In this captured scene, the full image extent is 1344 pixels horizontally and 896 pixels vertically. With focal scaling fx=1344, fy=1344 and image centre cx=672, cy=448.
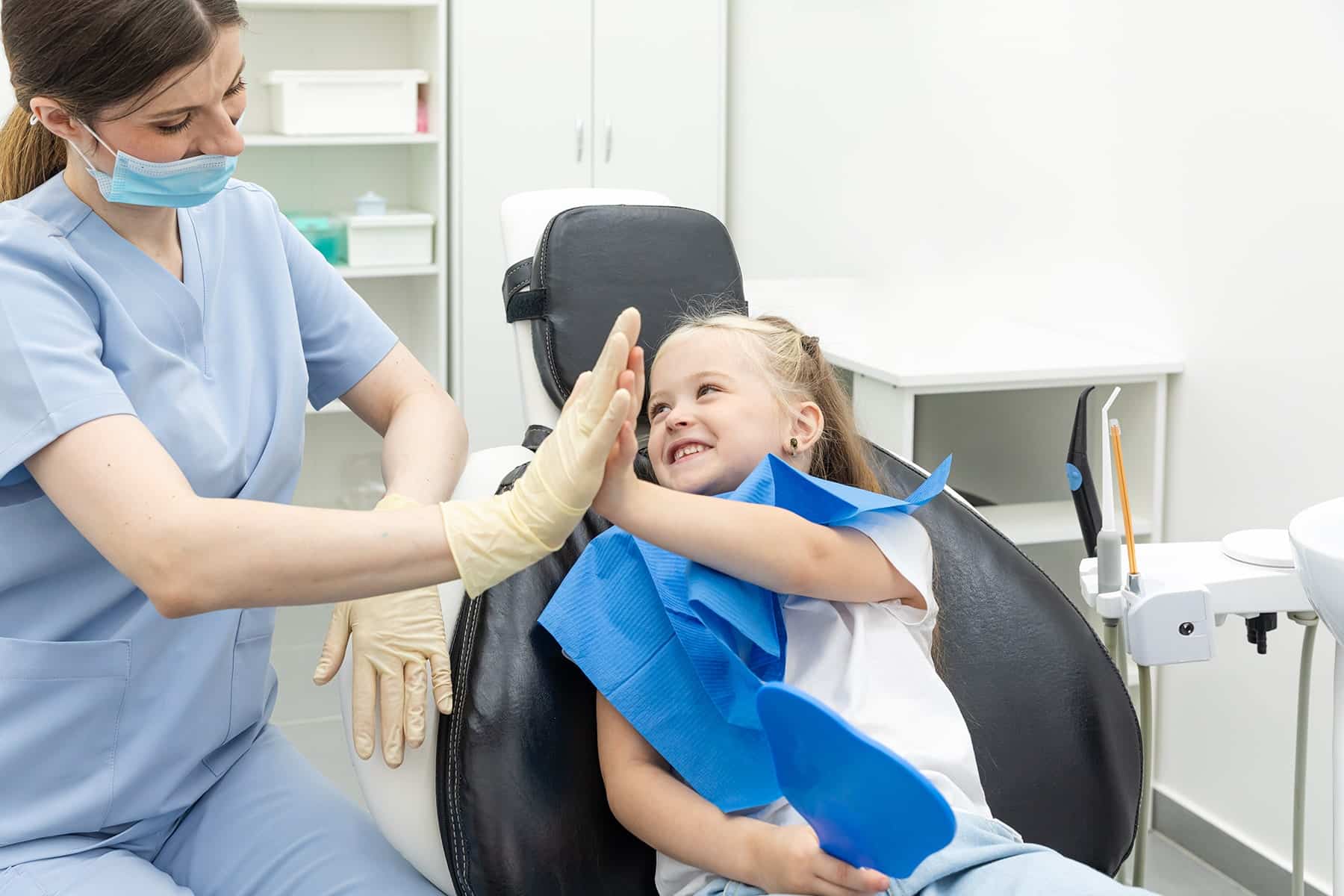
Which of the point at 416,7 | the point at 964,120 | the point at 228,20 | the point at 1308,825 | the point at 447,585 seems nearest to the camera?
the point at 228,20

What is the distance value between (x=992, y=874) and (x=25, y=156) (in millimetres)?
1034

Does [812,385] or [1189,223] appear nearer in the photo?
[812,385]

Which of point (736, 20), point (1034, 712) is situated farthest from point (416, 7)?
point (1034, 712)

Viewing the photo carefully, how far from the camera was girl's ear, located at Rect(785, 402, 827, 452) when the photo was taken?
136cm

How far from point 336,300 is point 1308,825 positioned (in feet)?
4.94

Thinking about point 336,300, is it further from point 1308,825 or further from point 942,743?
point 1308,825

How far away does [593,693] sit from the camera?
4.15ft

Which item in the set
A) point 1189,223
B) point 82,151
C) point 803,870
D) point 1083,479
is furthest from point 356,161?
point 803,870

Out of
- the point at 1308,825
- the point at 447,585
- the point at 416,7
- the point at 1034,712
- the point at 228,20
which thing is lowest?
the point at 1308,825

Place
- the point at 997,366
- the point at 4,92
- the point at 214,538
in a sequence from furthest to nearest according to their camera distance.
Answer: the point at 4,92
the point at 997,366
the point at 214,538

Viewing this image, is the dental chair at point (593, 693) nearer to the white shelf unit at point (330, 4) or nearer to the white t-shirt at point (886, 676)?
the white t-shirt at point (886, 676)

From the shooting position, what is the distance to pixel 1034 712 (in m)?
1.34

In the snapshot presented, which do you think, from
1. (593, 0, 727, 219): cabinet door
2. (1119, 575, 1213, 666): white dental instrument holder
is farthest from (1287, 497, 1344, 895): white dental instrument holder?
(593, 0, 727, 219): cabinet door

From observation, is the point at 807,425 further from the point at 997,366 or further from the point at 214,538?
the point at 997,366
